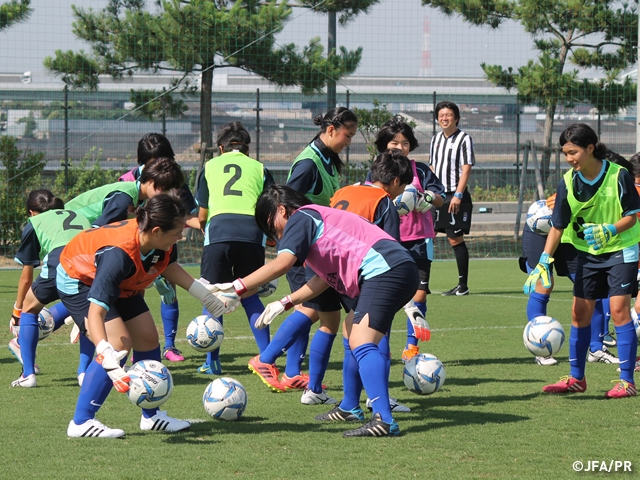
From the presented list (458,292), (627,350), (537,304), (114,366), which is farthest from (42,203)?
(458,292)

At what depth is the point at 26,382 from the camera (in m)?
6.43

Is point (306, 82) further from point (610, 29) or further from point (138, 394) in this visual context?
point (138, 394)

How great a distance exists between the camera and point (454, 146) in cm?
1049

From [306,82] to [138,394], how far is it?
15.5 m

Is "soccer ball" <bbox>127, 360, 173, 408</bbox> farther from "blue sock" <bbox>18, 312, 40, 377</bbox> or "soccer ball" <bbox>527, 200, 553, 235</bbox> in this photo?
"soccer ball" <bbox>527, 200, 553, 235</bbox>

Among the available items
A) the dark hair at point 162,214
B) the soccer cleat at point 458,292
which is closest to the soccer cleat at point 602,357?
the dark hair at point 162,214

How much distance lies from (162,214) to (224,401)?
1242mm

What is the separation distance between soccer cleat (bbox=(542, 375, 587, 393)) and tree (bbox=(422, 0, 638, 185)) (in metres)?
15.0

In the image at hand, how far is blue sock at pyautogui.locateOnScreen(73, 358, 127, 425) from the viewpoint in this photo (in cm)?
477

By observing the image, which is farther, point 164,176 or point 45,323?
point 45,323

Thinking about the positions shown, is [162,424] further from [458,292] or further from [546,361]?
[458,292]

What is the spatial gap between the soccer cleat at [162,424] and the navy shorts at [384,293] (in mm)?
1133

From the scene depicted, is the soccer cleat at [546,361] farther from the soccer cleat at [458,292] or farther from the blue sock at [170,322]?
the soccer cleat at [458,292]

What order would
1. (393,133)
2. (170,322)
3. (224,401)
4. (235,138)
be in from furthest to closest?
(170,322) → (235,138) → (393,133) → (224,401)
